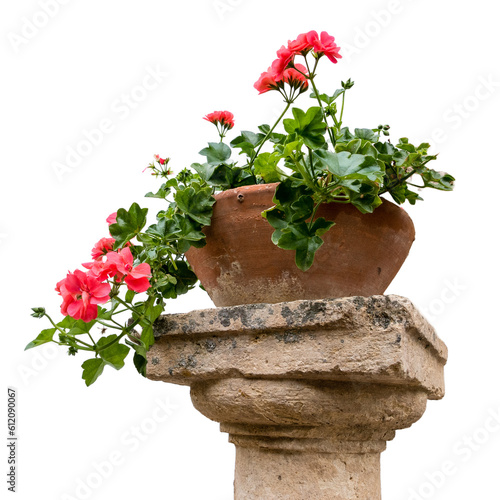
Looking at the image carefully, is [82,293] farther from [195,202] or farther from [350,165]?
[350,165]

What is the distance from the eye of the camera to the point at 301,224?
1728 mm

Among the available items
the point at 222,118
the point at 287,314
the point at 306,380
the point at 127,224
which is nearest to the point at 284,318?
the point at 287,314

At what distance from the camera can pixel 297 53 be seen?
5.96 ft

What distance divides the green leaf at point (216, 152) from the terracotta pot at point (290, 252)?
7.1 inches

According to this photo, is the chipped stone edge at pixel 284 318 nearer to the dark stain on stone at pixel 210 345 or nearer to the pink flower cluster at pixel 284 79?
the dark stain on stone at pixel 210 345

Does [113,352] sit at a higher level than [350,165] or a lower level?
lower

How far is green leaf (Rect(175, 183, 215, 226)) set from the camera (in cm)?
196

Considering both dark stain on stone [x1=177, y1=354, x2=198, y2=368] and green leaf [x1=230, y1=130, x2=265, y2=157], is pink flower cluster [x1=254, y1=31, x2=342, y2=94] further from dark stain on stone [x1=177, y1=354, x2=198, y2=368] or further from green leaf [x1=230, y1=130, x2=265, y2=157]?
dark stain on stone [x1=177, y1=354, x2=198, y2=368]

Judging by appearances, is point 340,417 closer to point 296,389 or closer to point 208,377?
point 296,389

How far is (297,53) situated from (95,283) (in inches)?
36.6

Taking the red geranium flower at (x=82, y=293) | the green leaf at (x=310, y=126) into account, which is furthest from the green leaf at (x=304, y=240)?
the red geranium flower at (x=82, y=293)

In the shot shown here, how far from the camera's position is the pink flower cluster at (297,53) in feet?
5.93

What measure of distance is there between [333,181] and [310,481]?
967mm

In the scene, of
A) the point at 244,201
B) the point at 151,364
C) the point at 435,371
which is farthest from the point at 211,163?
the point at 435,371
